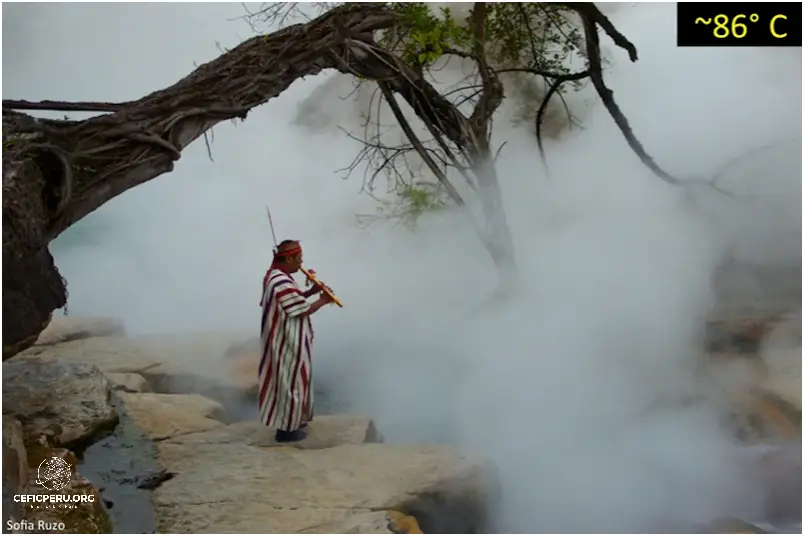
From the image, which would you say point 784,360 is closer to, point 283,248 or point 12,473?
point 283,248

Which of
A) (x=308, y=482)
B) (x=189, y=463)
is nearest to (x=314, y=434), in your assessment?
(x=308, y=482)

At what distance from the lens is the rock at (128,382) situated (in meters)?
2.37

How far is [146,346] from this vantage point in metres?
2.49

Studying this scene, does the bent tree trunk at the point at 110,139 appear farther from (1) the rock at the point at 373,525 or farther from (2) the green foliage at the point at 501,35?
(1) the rock at the point at 373,525

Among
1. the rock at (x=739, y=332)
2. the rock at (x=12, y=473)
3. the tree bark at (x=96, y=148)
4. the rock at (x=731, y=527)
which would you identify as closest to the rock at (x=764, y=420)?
the rock at (x=739, y=332)

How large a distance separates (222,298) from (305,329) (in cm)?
48

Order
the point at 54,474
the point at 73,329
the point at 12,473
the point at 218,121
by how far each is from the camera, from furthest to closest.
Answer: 1. the point at 73,329
2. the point at 218,121
3. the point at 54,474
4. the point at 12,473

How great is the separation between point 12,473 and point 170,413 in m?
0.58

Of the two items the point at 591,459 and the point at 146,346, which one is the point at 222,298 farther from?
the point at 591,459

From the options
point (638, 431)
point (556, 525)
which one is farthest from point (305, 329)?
point (638, 431)

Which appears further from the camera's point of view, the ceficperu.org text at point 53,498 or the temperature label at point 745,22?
the temperature label at point 745,22

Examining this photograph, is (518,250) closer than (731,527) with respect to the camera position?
No

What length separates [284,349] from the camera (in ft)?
7.03

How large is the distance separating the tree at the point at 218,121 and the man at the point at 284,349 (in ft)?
1.57
